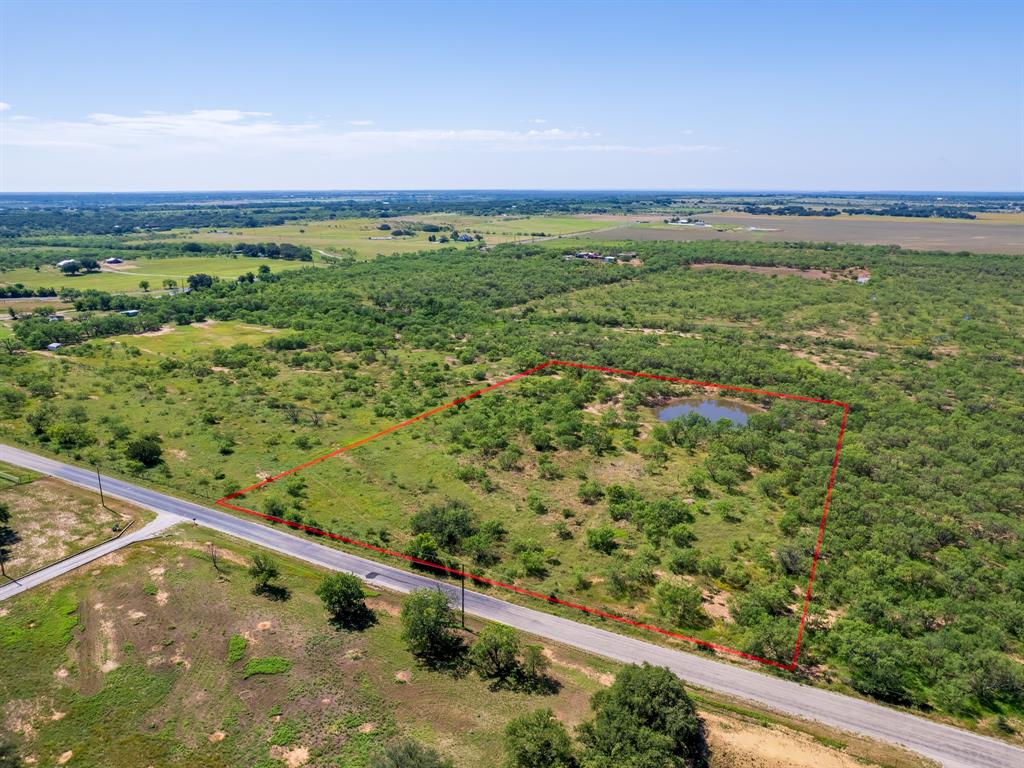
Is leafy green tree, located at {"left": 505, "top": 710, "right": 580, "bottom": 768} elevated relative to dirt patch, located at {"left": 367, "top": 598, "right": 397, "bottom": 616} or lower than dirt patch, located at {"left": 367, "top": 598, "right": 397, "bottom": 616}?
elevated

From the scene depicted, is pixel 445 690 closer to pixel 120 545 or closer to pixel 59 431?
pixel 120 545

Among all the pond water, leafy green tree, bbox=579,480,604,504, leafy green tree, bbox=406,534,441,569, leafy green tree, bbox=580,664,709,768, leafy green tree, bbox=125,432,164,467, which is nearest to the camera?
leafy green tree, bbox=580,664,709,768

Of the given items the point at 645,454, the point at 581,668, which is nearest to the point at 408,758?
the point at 581,668

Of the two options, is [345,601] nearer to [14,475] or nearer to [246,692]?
[246,692]

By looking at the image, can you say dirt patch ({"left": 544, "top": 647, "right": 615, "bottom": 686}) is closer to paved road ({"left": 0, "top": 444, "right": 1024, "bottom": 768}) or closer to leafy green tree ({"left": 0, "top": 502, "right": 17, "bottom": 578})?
paved road ({"left": 0, "top": 444, "right": 1024, "bottom": 768})

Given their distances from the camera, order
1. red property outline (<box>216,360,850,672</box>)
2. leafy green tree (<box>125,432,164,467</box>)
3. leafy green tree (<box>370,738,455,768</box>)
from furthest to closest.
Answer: leafy green tree (<box>125,432,164,467</box>), red property outline (<box>216,360,850,672</box>), leafy green tree (<box>370,738,455,768</box>)

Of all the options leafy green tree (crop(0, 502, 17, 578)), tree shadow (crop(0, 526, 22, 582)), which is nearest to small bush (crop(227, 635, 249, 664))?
leafy green tree (crop(0, 502, 17, 578))

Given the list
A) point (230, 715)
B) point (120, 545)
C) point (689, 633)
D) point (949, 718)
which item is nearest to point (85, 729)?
point (230, 715)
